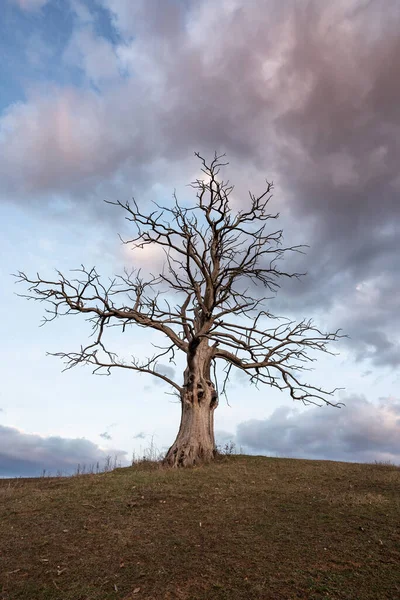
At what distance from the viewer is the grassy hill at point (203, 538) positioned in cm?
733

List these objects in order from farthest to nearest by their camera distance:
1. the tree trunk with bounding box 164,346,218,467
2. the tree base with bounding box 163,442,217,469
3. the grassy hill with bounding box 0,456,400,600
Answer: the tree trunk with bounding box 164,346,218,467, the tree base with bounding box 163,442,217,469, the grassy hill with bounding box 0,456,400,600

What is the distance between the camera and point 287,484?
1304 cm

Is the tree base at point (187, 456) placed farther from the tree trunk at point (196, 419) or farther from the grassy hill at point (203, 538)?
the grassy hill at point (203, 538)

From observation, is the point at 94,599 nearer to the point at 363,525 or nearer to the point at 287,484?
the point at 363,525

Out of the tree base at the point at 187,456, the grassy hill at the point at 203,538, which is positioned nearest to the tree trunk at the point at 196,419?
the tree base at the point at 187,456

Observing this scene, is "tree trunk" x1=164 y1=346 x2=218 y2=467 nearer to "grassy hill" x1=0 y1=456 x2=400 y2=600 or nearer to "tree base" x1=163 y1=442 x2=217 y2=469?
"tree base" x1=163 y1=442 x2=217 y2=469

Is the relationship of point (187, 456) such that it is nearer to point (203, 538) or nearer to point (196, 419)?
point (196, 419)

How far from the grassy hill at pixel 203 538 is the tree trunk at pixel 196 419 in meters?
2.45

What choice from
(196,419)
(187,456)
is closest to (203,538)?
(187,456)

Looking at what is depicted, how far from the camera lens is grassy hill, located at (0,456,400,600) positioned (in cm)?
733

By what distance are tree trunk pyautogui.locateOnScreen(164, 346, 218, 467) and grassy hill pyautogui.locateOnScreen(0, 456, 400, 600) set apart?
2454 mm

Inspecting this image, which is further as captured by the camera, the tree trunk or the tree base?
the tree trunk

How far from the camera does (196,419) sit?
55.6ft

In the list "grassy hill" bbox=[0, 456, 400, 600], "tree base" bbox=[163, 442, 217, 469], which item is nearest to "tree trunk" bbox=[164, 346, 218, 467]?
"tree base" bbox=[163, 442, 217, 469]
